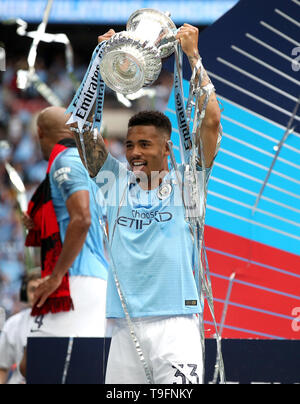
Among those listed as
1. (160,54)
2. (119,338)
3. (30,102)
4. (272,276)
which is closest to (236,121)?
(272,276)

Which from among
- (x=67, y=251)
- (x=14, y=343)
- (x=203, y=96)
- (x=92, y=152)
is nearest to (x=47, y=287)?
(x=67, y=251)

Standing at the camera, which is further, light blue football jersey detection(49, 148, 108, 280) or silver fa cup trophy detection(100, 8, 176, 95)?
light blue football jersey detection(49, 148, 108, 280)

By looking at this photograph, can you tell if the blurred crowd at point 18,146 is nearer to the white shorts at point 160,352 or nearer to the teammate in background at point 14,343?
the teammate in background at point 14,343

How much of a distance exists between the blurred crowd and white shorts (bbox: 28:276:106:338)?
3354mm

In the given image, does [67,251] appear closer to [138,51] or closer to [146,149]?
[146,149]

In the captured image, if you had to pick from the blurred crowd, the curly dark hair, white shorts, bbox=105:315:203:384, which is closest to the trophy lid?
the curly dark hair

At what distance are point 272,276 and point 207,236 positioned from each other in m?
0.31

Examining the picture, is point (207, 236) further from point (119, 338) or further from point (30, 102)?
point (30, 102)

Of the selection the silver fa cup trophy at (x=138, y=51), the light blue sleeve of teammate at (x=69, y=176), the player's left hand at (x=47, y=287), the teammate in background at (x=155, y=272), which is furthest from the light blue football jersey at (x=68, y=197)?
the silver fa cup trophy at (x=138, y=51)

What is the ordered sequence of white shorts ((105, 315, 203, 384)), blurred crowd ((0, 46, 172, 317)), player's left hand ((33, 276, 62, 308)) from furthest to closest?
blurred crowd ((0, 46, 172, 317)) < player's left hand ((33, 276, 62, 308)) < white shorts ((105, 315, 203, 384))

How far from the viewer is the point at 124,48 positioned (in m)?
2.12

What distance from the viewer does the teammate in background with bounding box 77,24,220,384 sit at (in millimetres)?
2146

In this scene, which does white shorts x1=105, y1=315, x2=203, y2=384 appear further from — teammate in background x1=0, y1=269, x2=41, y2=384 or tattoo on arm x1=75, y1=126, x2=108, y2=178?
teammate in background x1=0, y1=269, x2=41, y2=384

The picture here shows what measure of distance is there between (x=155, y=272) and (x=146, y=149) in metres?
0.45
